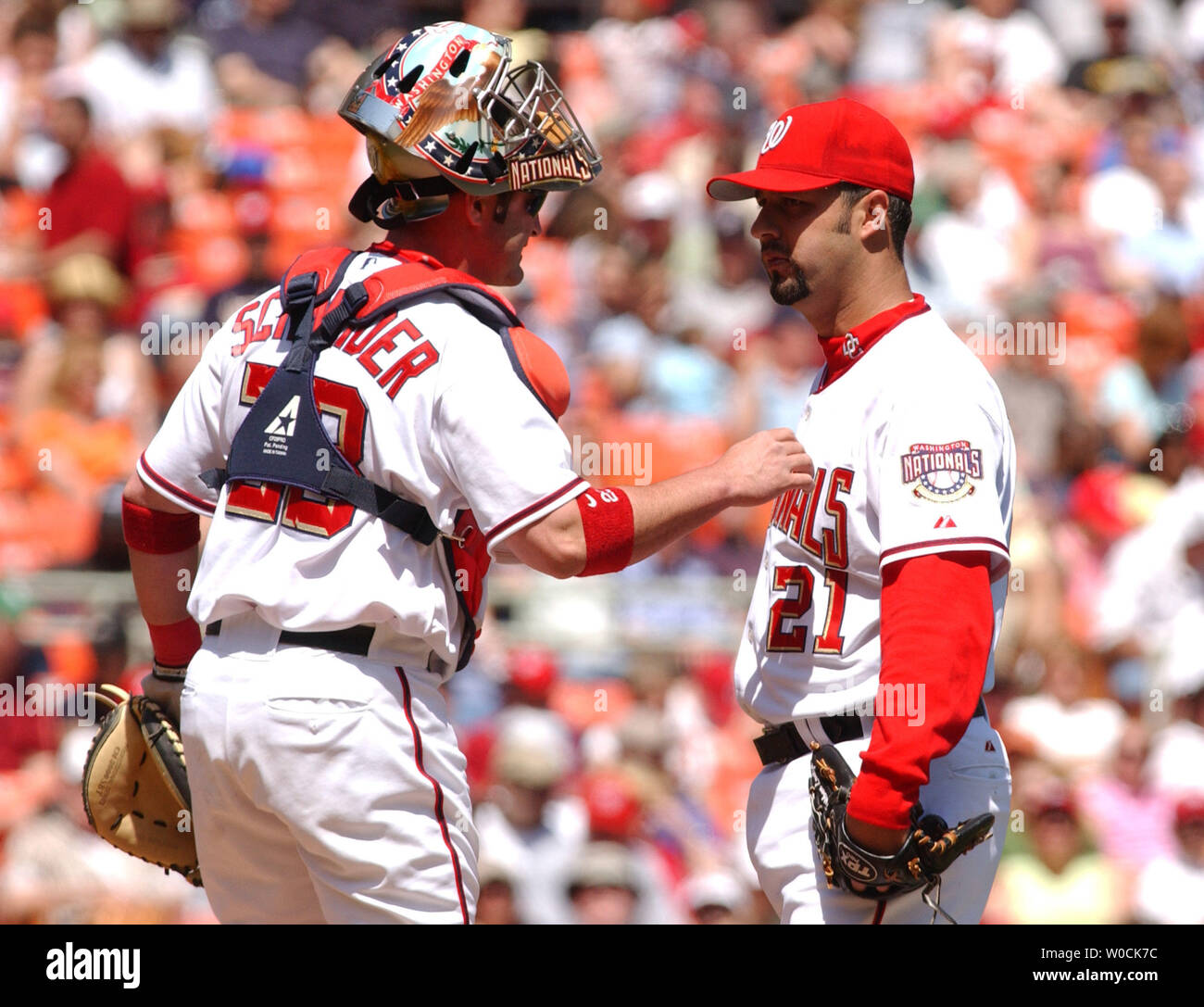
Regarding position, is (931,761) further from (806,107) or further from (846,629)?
(806,107)

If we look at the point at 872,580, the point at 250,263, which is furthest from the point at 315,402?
the point at 250,263

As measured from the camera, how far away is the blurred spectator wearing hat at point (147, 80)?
8977 mm

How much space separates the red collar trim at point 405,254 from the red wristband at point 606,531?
54 centimetres

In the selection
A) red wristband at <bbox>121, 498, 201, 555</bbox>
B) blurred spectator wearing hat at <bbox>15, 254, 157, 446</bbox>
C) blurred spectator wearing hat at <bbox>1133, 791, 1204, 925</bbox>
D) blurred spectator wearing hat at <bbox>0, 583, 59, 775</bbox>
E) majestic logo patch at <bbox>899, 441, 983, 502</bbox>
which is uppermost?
blurred spectator wearing hat at <bbox>15, 254, 157, 446</bbox>

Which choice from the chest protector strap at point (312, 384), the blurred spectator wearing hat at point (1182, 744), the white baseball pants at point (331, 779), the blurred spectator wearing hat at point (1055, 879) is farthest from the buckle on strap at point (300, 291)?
the blurred spectator wearing hat at point (1182, 744)

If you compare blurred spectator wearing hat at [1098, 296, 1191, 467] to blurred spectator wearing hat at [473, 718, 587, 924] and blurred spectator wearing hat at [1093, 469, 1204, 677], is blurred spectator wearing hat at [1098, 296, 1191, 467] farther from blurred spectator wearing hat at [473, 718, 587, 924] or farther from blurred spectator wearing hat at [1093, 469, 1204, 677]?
blurred spectator wearing hat at [473, 718, 587, 924]

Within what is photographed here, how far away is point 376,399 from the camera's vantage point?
2.85 meters

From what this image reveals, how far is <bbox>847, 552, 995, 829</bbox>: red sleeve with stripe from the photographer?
110 inches

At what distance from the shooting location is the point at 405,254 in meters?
3.05

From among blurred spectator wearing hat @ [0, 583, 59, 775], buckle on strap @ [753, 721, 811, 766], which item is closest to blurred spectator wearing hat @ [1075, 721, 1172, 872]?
buckle on strap @ [753, 721, 811, 766]

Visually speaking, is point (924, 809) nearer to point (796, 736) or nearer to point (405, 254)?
point (796, 736)

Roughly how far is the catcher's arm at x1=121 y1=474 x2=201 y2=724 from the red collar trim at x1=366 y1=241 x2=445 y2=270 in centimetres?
70
